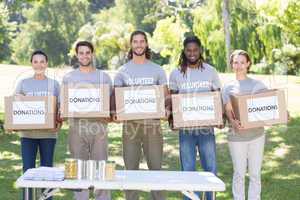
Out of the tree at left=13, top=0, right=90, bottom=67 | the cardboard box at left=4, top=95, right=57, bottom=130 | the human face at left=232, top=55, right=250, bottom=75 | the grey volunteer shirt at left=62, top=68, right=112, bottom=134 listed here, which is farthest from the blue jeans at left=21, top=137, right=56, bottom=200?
the tree at left=13, top=0, right=90, bottom=67

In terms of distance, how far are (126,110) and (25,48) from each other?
157 feet

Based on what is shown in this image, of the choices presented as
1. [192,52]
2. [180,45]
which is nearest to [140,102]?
[192,52]

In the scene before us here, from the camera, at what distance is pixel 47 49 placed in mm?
50188

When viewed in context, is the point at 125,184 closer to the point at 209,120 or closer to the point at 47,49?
the point at 209,120

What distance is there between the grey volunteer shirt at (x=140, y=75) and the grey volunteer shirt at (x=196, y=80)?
0.48 ft

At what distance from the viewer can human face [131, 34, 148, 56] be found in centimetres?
476

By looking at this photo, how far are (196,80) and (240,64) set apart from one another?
0.44m

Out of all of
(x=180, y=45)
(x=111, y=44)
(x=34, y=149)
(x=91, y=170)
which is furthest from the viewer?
(x=111, y=44)

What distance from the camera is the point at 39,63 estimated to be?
4.91 metres

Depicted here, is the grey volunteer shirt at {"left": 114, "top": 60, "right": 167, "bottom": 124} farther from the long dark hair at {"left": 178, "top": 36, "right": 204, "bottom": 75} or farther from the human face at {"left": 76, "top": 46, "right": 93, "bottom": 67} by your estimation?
the human face at {"left": 76, "top": 46, "right": 93, "bottom": 67}

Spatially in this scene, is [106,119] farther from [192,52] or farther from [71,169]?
[192,52]

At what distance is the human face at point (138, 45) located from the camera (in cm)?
476

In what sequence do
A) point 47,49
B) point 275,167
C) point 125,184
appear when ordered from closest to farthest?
point 125,184
point 275,167
point 47,49

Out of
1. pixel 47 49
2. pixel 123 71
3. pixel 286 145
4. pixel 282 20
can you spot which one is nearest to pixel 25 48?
pixel 47 49
